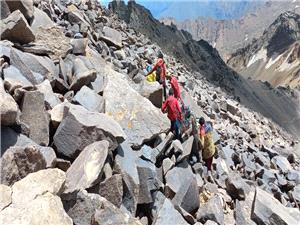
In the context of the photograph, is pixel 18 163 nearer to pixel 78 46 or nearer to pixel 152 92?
pixel 78 46

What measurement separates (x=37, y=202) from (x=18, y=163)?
1.46 m

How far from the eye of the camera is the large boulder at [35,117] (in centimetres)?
1004

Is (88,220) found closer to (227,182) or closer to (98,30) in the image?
(227,182)

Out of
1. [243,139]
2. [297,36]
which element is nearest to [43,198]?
[243,139]

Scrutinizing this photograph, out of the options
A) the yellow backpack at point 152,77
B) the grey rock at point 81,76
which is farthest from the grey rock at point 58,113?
the yellow backpack at point 152,77

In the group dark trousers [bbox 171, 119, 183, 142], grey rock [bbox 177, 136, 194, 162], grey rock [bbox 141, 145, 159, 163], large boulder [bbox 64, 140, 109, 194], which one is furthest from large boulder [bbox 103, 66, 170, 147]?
large boulder [bbox 64, 140, 109, 194]

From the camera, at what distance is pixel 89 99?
1206 cm

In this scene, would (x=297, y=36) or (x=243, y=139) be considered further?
(x=297, y=36)

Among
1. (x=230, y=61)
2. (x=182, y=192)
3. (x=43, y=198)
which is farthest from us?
(x=230, y=61)

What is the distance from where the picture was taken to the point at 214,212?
40.3 feet

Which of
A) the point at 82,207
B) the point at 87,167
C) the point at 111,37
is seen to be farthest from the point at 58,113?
the point at 111,37

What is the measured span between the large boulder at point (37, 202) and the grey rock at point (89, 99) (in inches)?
149

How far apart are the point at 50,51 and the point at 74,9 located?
5917 mm

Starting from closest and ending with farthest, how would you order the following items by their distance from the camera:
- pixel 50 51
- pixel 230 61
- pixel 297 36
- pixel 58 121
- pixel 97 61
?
1. pixel 58 121
2. pixel 50 51
3. pixel 97 61
4. pixel 297 36
5. pixel 230 61
